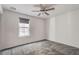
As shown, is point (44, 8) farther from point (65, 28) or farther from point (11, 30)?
point (11, 30)

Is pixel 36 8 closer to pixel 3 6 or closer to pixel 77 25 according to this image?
pixel 3 6

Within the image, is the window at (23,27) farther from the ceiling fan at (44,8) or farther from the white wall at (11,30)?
the ceiling fan at (44,8)

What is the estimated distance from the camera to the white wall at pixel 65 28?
66.1 inches

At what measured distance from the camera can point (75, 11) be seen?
166 cm

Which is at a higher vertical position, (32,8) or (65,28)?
(32,8)

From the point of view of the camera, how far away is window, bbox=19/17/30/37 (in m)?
1.76

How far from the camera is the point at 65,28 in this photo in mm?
1729

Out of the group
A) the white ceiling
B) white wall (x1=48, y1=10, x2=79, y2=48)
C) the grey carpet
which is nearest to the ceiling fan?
the white ceiling

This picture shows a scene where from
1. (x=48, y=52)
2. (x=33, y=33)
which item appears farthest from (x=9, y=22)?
(x=48, y=52)

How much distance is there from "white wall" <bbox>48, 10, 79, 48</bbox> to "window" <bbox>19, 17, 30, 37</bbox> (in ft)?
1.66

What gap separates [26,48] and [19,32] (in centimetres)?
37

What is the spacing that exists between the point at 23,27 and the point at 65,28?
88 cm

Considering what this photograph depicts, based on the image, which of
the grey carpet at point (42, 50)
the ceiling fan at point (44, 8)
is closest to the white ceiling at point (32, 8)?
the ceiling fan at point (44, 8)

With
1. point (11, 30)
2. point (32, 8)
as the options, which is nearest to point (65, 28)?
point (32, 8)
